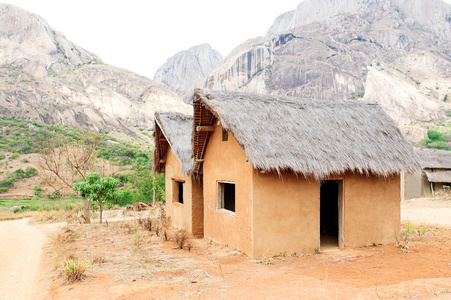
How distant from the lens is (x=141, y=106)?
72.6 metres

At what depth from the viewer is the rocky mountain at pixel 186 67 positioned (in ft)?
416

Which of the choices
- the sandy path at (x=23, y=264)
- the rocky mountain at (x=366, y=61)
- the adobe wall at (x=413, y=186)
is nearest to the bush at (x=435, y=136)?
the rocky mountain at (x=366, y=61)

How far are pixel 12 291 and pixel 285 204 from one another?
18.5ft

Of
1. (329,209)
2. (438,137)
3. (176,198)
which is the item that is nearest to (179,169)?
(176,198)

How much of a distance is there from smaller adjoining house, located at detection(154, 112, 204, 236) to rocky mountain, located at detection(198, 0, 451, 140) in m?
49.8

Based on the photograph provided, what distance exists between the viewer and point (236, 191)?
28.2 feet

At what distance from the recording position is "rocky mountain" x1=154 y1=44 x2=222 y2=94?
416 feet

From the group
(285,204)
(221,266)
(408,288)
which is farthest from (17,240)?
(408,288)

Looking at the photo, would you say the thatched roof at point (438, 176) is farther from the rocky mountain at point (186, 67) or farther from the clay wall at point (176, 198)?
the rocky mountain at point (186, 67)

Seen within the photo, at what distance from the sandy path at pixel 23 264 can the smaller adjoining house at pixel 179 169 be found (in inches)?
169

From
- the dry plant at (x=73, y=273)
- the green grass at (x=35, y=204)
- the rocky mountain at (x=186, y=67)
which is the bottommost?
the green grass at (x=35, y=204)

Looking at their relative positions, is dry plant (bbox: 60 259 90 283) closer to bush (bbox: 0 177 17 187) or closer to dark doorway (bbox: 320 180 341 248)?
dark doorway (bbox: 320 180 341 248)

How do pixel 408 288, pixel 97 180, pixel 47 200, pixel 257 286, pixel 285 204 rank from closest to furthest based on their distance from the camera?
pixel 408 288
pixel 257 286
pixel 285 204
pixel 97 180
pixel 47 200

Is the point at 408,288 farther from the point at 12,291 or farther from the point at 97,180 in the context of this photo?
the point at 97,180
